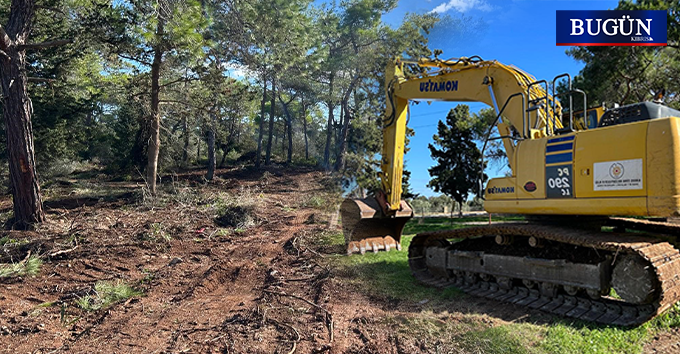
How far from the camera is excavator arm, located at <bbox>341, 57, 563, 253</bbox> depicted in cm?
618

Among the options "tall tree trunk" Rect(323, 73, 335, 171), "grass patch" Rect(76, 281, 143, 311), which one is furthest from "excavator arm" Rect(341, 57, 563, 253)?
"tall tree trunk" Rect(323, 73, 335, 171)

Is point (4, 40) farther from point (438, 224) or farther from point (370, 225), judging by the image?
point (438, 224)

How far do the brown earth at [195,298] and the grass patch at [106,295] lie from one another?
0.37 ft

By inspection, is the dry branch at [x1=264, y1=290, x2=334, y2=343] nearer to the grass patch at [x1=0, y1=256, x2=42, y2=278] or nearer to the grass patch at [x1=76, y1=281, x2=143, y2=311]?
the grass patch at [x1=76, y1=281, x2=143, y2=311]

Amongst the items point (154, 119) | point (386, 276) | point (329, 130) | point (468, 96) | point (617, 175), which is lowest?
point (386, 276)

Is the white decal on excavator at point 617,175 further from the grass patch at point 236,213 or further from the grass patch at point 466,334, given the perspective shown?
the grass patch at point 236,213

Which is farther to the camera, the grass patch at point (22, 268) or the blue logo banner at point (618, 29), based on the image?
the blue logo banner at point (618, 29)

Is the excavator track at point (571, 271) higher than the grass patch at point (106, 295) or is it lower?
higher

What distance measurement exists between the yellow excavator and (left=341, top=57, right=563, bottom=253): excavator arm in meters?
0.03

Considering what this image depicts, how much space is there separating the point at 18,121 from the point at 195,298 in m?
8.42

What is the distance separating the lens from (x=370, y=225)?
340 inches


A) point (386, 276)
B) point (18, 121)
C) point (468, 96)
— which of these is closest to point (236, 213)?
point (18, 121)

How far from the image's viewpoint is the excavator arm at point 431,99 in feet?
20.3

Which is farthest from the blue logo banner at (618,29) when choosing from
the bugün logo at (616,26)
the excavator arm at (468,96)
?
the excavator arm at (468,96)
